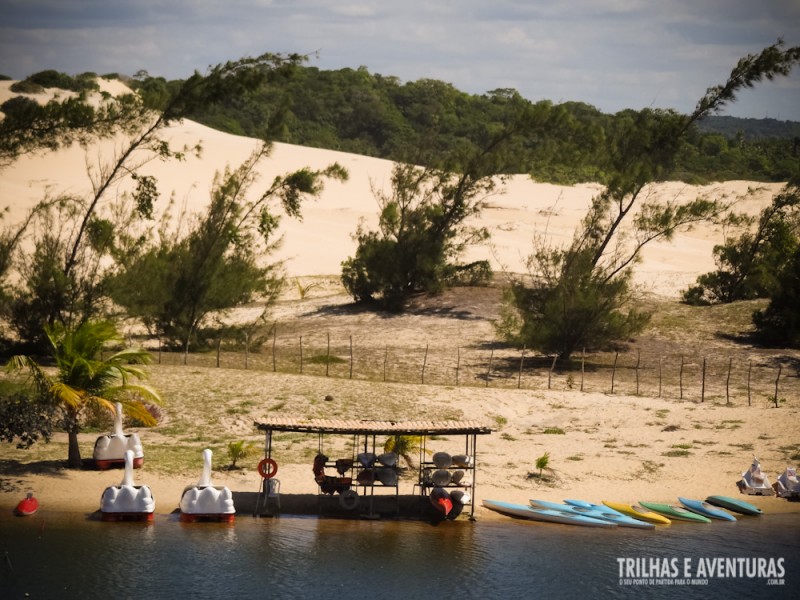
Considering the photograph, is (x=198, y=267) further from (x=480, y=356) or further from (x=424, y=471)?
(x=424, y=471)

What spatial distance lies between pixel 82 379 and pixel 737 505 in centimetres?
1490

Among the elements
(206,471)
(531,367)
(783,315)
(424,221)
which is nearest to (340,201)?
(424,221)

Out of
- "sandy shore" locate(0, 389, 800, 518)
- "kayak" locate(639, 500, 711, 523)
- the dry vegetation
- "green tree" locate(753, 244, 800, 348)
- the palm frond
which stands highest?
"green tree" locate(753, 244, 800, 348)

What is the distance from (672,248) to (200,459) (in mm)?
49724

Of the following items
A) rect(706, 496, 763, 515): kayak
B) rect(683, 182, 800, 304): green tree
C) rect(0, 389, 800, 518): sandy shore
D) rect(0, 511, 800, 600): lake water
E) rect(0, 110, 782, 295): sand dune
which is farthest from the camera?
rect(0, 110, 782, 295): sand dune

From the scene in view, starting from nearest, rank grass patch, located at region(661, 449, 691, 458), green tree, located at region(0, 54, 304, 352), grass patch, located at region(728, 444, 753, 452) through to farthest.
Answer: grass patch, located at region(661, 449, 691, 458) → grass patch, located at region(728, 444, 753, 452) → green tree, located at region(0, 54, 304, 352)

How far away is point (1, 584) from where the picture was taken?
2059 cm

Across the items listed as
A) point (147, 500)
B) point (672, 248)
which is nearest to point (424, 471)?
point (147, 500)

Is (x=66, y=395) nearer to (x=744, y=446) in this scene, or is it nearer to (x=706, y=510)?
(x=706, y=510)

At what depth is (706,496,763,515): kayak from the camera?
2653 cm

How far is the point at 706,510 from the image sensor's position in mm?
26234

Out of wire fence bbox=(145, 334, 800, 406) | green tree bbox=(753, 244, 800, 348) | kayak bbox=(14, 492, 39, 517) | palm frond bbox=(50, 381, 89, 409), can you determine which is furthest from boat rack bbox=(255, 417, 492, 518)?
green tree bbox=(753, 244, 800, 348)

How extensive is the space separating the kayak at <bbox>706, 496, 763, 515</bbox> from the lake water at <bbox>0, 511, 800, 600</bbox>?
51.0 inches

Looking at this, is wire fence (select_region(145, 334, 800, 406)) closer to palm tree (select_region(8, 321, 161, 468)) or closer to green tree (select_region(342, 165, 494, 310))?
green tree (select_region(342, 165, 494, 310))
